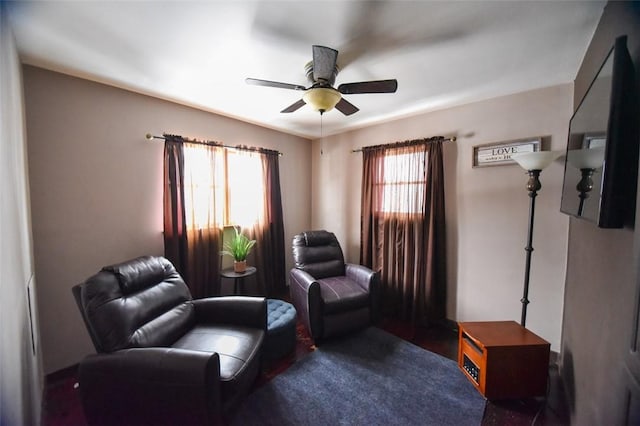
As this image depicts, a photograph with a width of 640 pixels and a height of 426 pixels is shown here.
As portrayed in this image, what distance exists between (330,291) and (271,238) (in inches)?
47.6

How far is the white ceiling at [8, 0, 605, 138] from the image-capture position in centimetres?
121

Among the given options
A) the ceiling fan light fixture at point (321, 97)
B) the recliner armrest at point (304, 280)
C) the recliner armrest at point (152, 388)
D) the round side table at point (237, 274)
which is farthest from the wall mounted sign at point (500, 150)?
the recliner armrest at point (152, 388)

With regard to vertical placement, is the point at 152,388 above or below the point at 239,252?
below

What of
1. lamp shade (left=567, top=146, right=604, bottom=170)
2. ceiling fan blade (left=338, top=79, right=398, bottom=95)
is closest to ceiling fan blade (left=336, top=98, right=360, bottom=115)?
ceiling fan blade (left=338, top=79, right=398, bottom=95)

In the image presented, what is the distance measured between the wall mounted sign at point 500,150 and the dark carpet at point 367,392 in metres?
1.89

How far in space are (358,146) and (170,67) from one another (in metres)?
2.27

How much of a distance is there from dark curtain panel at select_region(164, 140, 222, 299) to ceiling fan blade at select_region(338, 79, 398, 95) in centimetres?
174

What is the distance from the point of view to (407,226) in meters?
2.71

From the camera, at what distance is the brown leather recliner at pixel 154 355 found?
1200 millimetres

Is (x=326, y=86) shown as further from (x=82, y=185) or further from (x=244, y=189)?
(x=82, y=185)

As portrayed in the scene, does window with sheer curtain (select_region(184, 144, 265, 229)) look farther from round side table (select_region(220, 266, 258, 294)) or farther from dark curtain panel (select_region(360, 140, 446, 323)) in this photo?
dark curtain panel (select_region(360, 140, 446, 323))

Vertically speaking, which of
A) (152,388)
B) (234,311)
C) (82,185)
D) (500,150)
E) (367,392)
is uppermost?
(500,150)

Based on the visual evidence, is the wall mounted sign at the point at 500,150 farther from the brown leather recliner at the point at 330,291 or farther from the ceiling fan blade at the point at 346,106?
the brown leather recliner at the point at 330,291

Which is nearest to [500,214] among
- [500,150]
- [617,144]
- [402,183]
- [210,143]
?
[500,150]
